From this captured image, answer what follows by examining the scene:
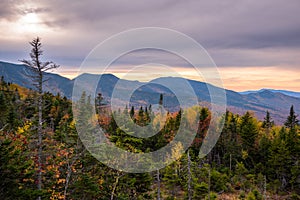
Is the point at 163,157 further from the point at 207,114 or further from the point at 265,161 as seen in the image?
the point at 265,161

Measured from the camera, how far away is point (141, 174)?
A: 910 inches

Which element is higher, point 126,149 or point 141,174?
point 126,149

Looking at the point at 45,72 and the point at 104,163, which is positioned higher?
the point at 45,72

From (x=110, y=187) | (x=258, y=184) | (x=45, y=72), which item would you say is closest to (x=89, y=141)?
(x=110, y=187)

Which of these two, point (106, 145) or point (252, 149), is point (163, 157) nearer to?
point (252, 149)

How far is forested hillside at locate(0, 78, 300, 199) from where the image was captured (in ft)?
49.5

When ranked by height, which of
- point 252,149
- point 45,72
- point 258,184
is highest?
point 45,72

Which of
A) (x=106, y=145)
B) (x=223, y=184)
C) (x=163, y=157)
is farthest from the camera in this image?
(x=163, y=157)

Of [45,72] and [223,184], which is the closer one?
[45,72]

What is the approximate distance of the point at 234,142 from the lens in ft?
171

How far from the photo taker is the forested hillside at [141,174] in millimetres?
15086

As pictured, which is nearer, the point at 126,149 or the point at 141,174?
the point at 126,149

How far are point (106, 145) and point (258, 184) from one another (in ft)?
94.1

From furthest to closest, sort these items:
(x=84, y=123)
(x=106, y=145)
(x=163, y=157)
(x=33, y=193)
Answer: (x=163, y=157) → (x=84, y=123) → (x=106, y=145) → (x=33, y=193)
